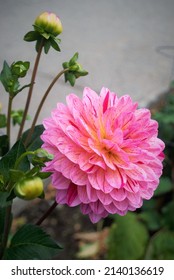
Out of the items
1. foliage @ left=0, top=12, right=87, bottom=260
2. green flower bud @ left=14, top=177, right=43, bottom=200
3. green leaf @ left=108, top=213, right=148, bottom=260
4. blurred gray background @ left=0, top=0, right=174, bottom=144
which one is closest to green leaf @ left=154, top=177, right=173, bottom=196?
green leaf @ left=108, top=213, right=148, bottom=260

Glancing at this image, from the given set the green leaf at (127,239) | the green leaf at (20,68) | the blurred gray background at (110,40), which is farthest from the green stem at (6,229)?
the blurred gray background at (110,40)

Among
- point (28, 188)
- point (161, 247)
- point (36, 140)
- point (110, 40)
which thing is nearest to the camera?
point (28, 188)

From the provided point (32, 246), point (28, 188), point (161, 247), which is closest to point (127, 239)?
point (161, 247)

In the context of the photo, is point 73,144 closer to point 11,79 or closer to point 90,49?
point 11,79

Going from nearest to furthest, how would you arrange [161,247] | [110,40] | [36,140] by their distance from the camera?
1. [36,140]
2. [161,247]
3. [110,40]

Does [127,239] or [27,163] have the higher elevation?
[27,163]

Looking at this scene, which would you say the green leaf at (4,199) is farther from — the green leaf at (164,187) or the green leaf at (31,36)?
the green leaf at (164,187)

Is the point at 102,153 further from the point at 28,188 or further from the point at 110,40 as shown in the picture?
the point at 110,40
